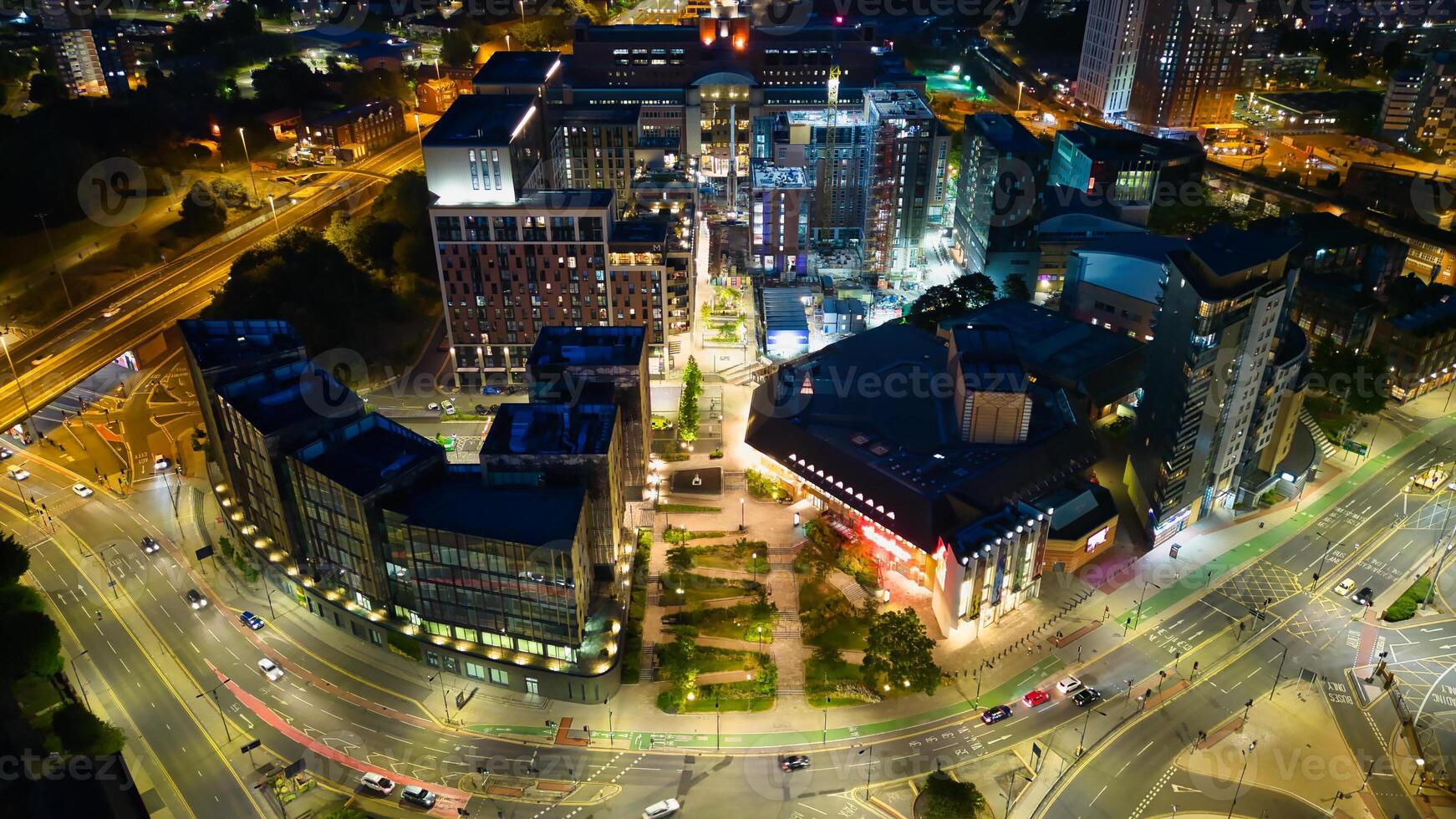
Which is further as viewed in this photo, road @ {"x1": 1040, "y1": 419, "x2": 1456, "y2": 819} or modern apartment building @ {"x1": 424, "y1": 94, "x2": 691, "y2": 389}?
modern apartment building @ {"x1": 424, "y1": 94, "x2": 691, "y2": 389}

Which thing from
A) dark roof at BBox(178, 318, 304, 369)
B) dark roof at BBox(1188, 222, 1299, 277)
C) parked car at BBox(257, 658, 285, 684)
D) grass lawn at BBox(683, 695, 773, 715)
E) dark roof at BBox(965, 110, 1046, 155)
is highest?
dark roof at BBox(1188, 222, 1299, 277)

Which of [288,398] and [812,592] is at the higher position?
[288,398]

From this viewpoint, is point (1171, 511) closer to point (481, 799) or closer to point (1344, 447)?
point (1344, 447)

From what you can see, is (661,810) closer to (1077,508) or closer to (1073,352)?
(1077,508)

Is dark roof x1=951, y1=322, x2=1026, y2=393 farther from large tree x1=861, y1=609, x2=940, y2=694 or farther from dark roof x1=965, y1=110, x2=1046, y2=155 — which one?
dark roof x1=965, y1=110, x2=1046, y2=155

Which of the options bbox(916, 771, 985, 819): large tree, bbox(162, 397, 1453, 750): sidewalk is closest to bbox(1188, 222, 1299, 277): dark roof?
bbox(162, 397, 1453, 750): sidewalk

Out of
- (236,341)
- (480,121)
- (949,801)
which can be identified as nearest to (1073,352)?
(949,801)

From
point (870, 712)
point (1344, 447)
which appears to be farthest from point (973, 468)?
point (1344, 447)
